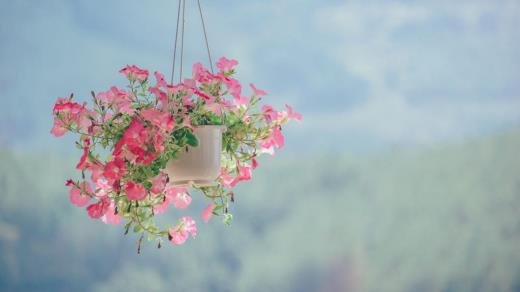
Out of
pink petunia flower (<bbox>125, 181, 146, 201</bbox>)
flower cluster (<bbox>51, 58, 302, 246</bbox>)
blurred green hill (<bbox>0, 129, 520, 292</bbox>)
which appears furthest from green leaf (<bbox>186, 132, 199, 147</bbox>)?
blurred green hill (<bbox>0, 129, 520, 292</bbox>)

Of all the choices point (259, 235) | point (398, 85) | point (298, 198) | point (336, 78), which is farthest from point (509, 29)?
point (259, 235)

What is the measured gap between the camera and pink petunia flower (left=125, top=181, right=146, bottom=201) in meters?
1.48

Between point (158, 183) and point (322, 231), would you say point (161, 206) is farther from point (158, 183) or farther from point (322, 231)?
point (322, 231)

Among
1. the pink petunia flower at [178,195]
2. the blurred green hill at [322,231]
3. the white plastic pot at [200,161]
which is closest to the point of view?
the white plastic pot at [200,161]

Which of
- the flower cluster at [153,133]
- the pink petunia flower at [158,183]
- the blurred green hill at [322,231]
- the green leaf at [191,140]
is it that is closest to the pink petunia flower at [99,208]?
the flower cluster at [153,133]

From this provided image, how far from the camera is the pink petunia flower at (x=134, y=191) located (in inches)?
58.1

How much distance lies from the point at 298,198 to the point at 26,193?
154cm

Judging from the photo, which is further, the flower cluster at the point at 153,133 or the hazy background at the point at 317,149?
the hazy background at the point at 317,149

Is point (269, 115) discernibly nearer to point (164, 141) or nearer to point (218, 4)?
point (164, 141)

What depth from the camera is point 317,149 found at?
172 inches

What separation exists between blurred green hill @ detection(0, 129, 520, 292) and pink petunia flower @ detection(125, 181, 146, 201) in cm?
255

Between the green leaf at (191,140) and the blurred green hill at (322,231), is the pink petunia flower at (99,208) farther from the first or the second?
the blurred green hill at (322,231)

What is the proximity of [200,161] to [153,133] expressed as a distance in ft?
0.58

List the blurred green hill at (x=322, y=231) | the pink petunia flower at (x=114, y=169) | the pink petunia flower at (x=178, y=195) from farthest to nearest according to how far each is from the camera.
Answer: the blurred green hill at (x=322, y=231) → the pink petunia flower at (x=178, y=195) → the pink petunia flower at (x=114, y=169)
